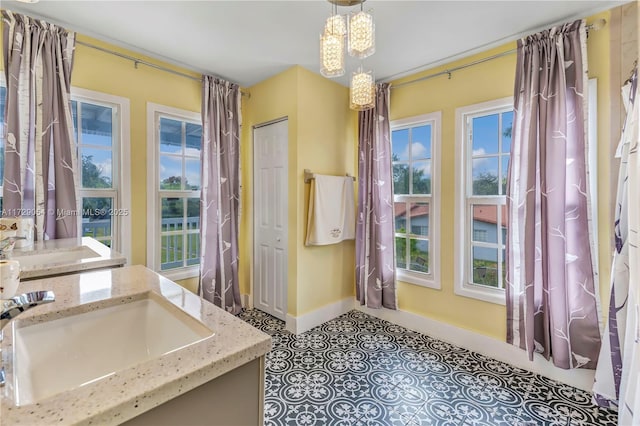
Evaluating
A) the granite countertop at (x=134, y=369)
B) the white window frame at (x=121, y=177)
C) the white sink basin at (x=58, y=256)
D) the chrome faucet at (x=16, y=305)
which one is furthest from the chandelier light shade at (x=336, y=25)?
the white window frame at (x=121, y=177)

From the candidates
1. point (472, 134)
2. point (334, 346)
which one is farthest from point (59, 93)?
point (472, 134)

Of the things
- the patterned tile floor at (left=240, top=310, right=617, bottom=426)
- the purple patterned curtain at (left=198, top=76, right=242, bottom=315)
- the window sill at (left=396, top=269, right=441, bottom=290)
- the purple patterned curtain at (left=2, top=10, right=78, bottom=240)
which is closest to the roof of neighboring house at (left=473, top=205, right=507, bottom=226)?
the window sill at (left=396, top=269, right=441, bottom=290)

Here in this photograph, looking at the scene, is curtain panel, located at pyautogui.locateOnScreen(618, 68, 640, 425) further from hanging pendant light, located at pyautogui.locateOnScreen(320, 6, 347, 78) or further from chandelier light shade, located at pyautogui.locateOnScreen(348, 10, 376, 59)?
hanging pendant light, located at pyautogui.locateOnScreen(320, 6, 347, 78)

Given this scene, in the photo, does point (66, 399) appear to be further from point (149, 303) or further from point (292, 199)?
point (292, 199)

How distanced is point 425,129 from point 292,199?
141 centimetres

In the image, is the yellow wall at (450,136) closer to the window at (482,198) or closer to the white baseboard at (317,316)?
the window at (482,198)

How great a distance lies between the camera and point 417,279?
280cm

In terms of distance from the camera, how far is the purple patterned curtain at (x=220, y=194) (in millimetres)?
2795

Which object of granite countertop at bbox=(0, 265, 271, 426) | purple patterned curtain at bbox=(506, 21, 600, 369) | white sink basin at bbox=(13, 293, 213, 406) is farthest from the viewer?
purple patterned curtain at bbox=(506, 21, 600, 369)

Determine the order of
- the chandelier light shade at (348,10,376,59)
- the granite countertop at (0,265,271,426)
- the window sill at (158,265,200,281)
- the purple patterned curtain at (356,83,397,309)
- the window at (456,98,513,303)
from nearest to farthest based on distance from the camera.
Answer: the granite countertop at (0,265,271,426), the chandelier light shade at (348,10,376,59), the window at (456,98,513,303), the window sill at (158,265,200,281), the purple patterned curtain at (356,83,397,309)

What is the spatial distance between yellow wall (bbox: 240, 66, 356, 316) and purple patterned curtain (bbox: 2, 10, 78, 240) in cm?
150

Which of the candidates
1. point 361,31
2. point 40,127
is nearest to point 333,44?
point 361,31

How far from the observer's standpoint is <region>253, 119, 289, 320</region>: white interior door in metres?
2.89

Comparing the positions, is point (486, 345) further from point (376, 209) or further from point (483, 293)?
point (376, 209)
